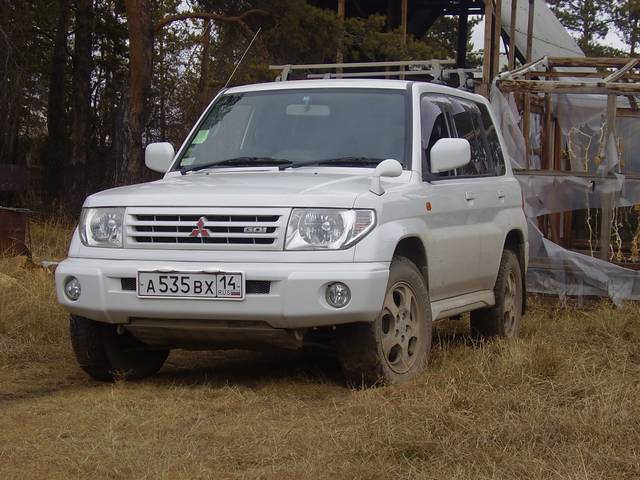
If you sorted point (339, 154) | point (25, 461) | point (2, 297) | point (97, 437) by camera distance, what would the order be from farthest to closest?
point (2, 297)
point (339, 154)
point (97, 437)
point (25, 461)

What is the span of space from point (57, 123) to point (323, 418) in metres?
16.1

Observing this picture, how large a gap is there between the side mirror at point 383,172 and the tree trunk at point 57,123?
14.0 m

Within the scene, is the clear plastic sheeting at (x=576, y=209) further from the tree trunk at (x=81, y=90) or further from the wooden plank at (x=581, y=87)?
the tree trunk at (x=81, y=90)

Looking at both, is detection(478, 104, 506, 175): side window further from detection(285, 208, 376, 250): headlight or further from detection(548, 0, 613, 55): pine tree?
detection(548, 0, 613, 55): pine tree

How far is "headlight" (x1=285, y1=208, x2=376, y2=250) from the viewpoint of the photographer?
18.5 ft

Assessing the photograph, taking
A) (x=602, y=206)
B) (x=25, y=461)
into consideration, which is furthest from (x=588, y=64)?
(x=25, y=461)

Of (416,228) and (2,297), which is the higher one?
(416,228)

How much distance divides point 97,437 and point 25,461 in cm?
42

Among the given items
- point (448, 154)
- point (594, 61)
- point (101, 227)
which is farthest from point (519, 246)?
point (594, 61)

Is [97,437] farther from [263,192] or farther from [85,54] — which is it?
[85,54]

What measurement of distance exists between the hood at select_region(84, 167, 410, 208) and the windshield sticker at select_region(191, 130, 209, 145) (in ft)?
2.38

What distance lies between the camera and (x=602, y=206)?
10.3 metres

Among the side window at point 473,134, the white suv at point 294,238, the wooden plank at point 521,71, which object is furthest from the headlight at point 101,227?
the wooden plank at point 521,71

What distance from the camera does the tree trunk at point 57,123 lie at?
19.7m
